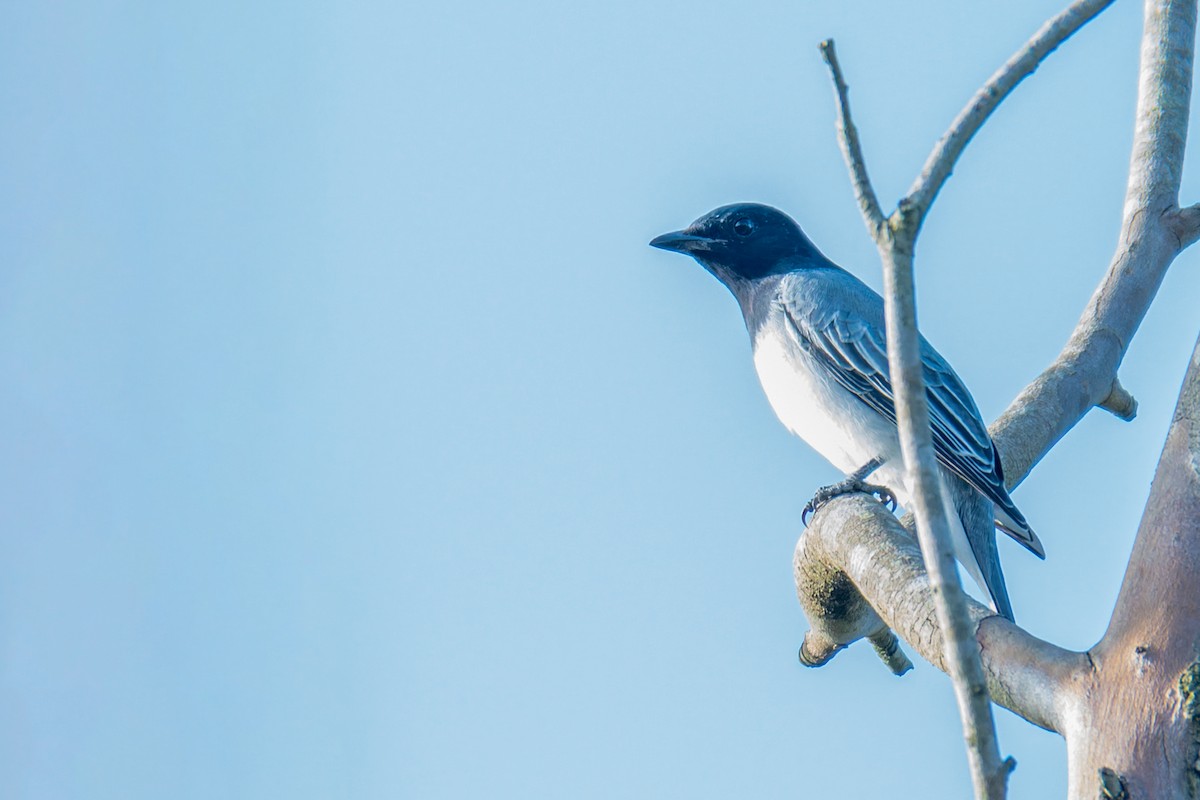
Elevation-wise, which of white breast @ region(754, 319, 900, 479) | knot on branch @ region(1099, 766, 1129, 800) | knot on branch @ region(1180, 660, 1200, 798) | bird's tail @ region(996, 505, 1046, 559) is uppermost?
white breast @ region(754, 319, 900, 479)

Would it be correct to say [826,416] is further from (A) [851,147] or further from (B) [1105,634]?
(A) [851,147]

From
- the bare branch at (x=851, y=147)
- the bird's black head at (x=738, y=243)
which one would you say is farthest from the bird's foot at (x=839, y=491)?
the bare branch at (x=851, y=147)

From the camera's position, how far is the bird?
6.50 m

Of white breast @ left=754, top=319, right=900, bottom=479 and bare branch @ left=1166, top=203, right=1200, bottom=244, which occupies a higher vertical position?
bare branch @ left=1166, top=203, right=1200, bottom=244

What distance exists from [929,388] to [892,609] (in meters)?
2.92

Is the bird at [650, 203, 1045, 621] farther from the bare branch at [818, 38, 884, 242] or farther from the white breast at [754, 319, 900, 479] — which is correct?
the bare branch at [818, 38, 884, 242]

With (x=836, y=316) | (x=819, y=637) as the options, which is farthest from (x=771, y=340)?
(x=819, y=637)

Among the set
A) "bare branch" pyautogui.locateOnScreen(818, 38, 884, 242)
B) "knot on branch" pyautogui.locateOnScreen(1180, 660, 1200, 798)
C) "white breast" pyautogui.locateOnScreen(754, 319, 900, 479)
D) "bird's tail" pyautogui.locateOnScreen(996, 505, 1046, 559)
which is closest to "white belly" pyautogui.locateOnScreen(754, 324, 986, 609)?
"white breast" pyautogui.locateOnScreen(754, 319, 900, 479)

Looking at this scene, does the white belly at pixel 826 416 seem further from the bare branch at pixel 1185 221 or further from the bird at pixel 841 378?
the bare branch at pixel 1185 221

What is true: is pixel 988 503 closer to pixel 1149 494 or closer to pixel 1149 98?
Answer: pixel 1149 98

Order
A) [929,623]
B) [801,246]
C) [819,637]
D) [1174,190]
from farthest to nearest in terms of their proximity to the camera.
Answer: [801,246]
[1174,190]
[819,637]
[929,623]

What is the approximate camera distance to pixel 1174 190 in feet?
20.4

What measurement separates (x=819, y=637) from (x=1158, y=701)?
8.61 ft

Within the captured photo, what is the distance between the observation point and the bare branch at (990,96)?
3072mm
